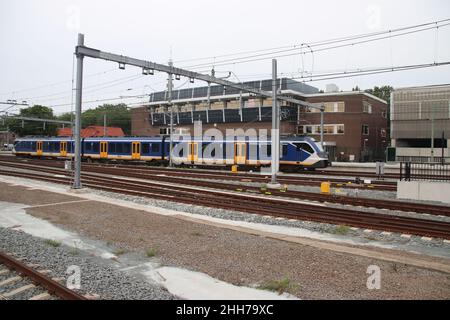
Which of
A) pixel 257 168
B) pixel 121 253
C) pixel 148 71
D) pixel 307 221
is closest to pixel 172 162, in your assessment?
pixel 257 168

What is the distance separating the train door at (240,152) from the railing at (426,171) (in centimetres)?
1428

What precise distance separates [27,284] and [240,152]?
82.6 feet

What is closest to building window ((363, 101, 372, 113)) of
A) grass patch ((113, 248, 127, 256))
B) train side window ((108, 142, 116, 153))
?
train side window ((108, 142, 116, 153))

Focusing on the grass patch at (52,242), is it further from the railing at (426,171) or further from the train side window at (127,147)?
the train side window at (127,147)

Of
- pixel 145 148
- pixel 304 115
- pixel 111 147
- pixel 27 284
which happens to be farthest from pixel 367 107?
pixel 27 284

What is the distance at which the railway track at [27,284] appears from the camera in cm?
636

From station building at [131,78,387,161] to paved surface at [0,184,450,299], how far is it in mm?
34944

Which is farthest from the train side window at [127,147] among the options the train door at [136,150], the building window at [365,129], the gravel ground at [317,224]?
the building window at [365,129]

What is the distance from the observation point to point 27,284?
→ 6.98 meters

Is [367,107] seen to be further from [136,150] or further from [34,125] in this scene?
[34,125]

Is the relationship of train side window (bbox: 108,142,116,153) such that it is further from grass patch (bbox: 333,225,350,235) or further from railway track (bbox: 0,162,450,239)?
grass patch (bbox: 333,225,350,235)

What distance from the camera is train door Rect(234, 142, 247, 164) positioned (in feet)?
102

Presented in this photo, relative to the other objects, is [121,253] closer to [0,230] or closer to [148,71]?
[0,230]

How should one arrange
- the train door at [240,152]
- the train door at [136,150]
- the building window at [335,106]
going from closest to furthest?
the train door at [240,152]
the train door at [136,150]
the building window at [335,106]
